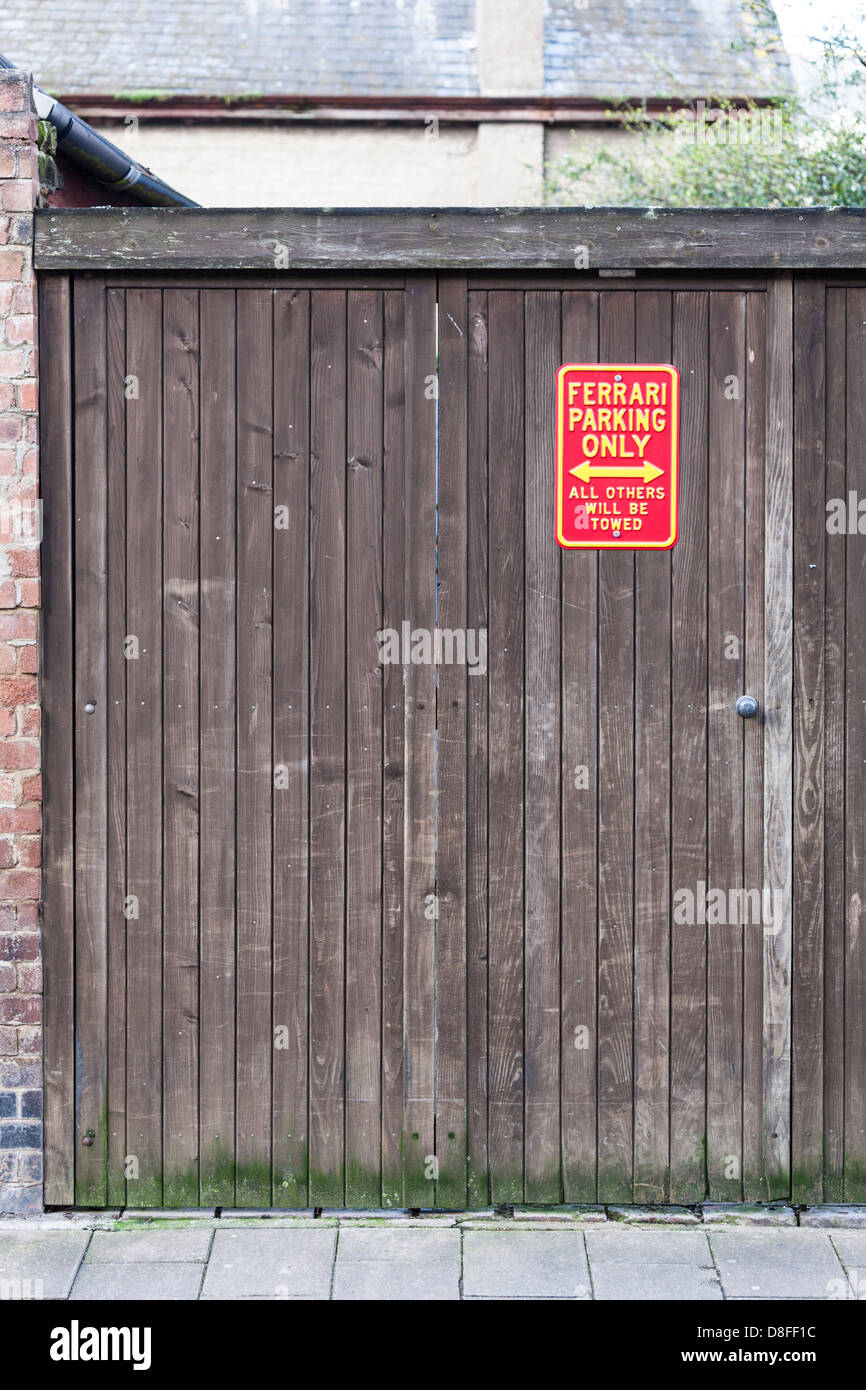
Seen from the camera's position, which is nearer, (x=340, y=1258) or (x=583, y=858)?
(x=340, y=1258)

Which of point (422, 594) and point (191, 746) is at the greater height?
point (422, 594)

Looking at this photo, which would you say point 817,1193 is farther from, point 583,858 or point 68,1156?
A: point 68,1156

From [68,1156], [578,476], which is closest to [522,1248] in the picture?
[68,1156]

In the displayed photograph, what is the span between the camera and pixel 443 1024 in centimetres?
362

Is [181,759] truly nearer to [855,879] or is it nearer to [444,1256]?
[444,1256]

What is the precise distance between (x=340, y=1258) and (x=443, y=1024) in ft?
2.31

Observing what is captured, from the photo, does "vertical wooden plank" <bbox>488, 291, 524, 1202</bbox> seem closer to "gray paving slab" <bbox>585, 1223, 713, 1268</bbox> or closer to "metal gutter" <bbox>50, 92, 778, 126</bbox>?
"gray paving slab" <bbox>585, 1223, 713, 1268</bbox>

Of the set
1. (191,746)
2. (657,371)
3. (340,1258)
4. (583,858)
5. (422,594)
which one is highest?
→ (657,371)

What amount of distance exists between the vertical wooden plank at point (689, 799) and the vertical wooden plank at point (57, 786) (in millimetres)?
1825

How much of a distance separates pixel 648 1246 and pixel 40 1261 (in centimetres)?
171

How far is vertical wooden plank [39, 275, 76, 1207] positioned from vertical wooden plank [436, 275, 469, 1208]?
1.12m

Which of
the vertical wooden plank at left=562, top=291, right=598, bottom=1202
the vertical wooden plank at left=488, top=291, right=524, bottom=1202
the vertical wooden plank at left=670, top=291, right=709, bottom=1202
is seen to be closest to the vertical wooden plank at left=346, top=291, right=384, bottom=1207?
the vertical wooden plank at left=488, top=291, right=524, bottom=1202

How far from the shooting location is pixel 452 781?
362 cm

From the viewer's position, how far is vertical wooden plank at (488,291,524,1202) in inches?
142
